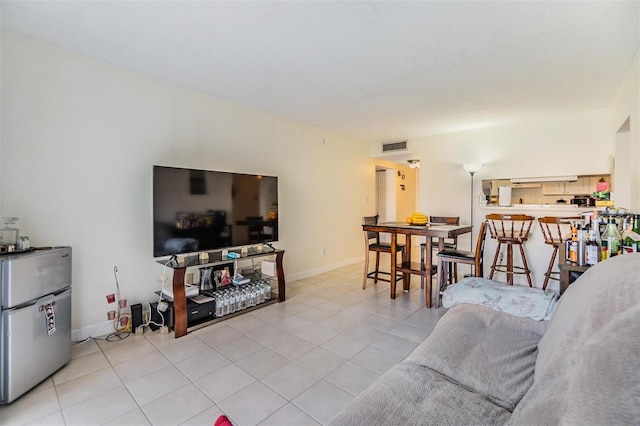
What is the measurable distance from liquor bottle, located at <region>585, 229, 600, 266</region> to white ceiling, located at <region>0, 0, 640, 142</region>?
4.91 ft

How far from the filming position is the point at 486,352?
56.9 inches

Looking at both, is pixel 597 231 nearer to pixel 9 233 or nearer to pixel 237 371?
pixel 237 371

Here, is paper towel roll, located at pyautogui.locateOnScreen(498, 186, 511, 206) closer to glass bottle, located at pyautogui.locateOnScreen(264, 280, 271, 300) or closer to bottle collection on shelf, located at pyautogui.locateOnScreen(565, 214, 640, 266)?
bottle collection on shelf, located at pyautogui.locateOnScreen(565, 214, 640, 266)

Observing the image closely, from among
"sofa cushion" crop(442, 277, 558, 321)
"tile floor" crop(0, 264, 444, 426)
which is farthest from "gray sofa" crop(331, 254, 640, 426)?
"tile floor" crop(0, 264, 444, 426)

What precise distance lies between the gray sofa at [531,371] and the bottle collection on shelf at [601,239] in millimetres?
601

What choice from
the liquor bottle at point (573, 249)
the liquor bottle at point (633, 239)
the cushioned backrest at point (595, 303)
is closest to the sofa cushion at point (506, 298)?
the liquor bottle at point (573, 249)

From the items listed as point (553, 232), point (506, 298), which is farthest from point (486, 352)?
point (553, 232)

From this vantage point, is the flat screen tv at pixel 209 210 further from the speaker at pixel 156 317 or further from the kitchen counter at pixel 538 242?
the kitchen counter at pixel 538 242

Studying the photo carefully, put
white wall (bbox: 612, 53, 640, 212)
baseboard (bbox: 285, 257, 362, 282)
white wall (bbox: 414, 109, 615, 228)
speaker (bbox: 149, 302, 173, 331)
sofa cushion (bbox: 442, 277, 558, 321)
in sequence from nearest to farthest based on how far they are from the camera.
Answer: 1. sofa cushion (bbox: 442, 277, 558, 321)
2. white wall (bbox: 612, 53, 640, 212)
3. speaker (bbox: 149, 302, 173, 331)
4. white wall (bbox: 414, 109, 615, 228)
5. baseboard (bbox: 285, 257, 362, 282)

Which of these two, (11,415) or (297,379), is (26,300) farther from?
(297,379)

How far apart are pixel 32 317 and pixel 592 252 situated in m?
3.66

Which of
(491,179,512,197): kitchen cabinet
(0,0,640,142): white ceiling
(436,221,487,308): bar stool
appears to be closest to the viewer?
(0,0,640,142): white ceiling

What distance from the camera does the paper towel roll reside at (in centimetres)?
449

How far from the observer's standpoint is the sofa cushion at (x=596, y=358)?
54cm
